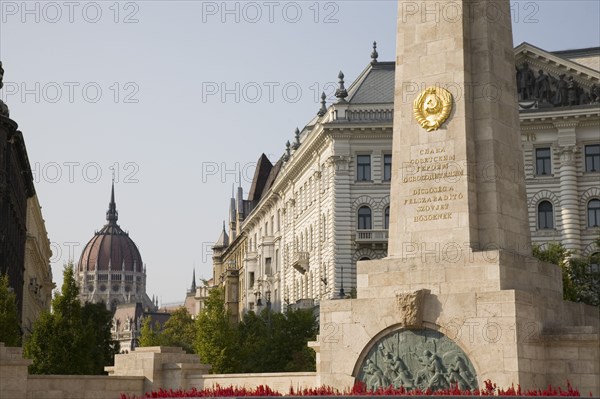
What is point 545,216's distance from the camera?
72875 mm

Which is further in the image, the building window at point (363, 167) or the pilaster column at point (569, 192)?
the building window at point (363, 167)

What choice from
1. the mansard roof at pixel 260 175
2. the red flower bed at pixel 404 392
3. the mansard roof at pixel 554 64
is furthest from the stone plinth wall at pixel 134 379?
the mansard roof at pixel 260 175

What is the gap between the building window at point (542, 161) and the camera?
240ft

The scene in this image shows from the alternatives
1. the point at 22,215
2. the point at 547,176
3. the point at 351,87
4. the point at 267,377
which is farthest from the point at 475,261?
the point at 22,215

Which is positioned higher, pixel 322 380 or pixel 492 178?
pixel 492 178

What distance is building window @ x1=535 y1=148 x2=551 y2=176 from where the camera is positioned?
73250 millimetres

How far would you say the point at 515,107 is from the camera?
Result: 29.1m

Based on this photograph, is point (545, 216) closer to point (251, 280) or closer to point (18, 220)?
point (18, 220)

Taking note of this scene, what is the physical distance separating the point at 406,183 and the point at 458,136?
5.71 ft

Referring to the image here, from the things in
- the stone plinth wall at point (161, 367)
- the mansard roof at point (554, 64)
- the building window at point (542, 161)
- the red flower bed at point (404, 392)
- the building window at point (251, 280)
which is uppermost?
the mansard roof at point (554, 64)

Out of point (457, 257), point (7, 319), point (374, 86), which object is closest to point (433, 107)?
point (457, 257)

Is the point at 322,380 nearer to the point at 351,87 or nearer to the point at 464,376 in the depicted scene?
the point at 464,376

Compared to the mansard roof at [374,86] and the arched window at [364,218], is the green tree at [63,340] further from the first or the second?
the mansard roof at [374,86]

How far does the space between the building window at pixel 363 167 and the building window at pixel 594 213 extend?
48.4 feet
